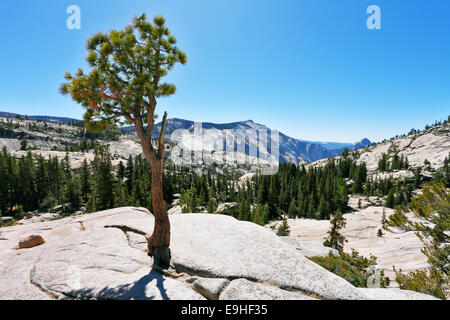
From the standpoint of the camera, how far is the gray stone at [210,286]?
7363 mm

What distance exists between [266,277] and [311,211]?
84.3 m

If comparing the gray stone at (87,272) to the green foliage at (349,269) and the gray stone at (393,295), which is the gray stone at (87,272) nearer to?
the gray stone at (393,295)

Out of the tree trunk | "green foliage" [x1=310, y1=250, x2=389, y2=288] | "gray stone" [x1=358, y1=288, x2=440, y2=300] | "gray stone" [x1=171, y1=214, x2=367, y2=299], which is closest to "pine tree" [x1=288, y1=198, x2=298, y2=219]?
"green foliage" [x1=310, y1=250, x2=389, y2=288]

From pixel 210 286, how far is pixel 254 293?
66.1 inches

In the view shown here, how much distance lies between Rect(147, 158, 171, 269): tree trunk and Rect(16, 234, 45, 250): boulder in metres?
8.12

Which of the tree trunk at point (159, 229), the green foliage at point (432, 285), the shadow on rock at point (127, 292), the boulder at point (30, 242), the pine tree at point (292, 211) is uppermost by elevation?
the tree trunk at point (159, 229)

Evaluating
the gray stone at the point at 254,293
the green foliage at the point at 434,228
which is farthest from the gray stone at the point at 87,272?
the green foliage at the point at 434,228

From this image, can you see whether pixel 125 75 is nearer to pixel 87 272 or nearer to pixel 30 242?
pixel 87 272

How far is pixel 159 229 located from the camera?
33.9 feet

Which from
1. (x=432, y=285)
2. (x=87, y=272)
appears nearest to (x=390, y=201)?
(x=432, y=285)

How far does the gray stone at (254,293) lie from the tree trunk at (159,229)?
3.71 metres

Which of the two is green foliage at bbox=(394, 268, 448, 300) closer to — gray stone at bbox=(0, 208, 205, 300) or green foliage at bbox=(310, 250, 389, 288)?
green foliage at bbox=(310, 250, 389, 288)

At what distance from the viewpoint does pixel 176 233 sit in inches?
528

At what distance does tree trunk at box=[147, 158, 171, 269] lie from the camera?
9.85m
